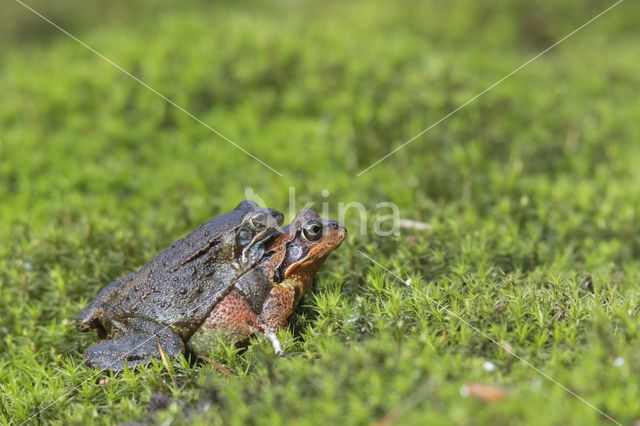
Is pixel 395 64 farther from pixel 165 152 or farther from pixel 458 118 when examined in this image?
pixel 165 152

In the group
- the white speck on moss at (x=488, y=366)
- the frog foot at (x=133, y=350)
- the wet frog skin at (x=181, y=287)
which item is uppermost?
the wet frog skin at (x=181, y=287)

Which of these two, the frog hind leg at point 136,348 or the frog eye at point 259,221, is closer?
the frog hind leg at point 136,348

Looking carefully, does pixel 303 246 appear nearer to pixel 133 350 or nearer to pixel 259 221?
pixel 259 221

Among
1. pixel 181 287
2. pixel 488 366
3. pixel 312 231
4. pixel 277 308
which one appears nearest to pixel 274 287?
pixel 277 308

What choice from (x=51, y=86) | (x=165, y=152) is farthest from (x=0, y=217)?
(x=51, y=86)

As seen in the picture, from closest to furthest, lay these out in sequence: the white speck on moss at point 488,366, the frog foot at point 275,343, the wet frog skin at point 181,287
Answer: the white speck on moss at point 488,366, the frog foot at point 275,343, the wet frog skin at point 181,287

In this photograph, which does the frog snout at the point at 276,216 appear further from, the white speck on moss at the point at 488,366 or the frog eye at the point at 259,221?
the white speck on moss at the point at 488,366

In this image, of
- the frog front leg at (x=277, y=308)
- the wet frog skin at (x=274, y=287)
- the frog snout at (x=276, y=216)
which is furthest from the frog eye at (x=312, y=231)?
the frog front leg at (x=277, y=308)
